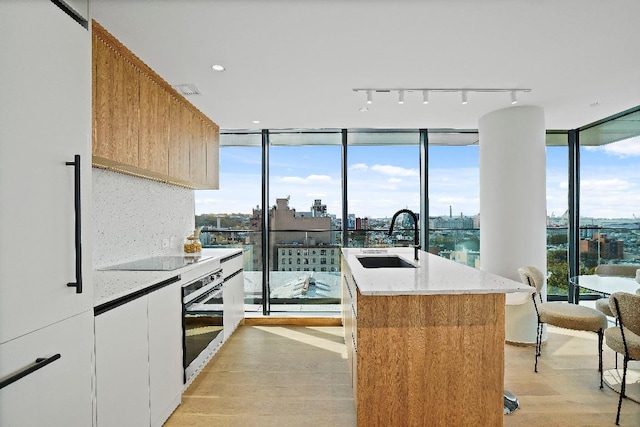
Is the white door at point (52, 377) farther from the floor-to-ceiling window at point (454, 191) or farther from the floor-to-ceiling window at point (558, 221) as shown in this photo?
the floor-to-ceiling window at point (558, 221)

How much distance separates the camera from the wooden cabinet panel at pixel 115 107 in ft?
7.25

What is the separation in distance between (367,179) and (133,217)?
3012 millimetres

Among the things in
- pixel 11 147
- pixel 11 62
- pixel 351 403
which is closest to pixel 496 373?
pixel 351 403

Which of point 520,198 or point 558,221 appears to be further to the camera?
point 558,221

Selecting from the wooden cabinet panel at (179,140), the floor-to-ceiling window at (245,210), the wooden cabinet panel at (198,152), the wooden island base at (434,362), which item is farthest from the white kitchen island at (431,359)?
the floor-to-ceiling window at (245,210)

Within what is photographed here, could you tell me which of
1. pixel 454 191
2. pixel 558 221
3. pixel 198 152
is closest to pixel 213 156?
pixel 198 152

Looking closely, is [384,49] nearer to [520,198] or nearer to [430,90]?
[430,90]

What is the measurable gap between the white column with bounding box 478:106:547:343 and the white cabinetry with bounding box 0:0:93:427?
3929 mm

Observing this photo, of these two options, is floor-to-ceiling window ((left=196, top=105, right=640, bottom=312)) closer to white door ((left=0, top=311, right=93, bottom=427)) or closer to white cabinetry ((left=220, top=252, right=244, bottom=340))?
white cabinetry ((left=220, top=252, right=244, bottom=340))

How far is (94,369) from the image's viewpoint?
5.45ft

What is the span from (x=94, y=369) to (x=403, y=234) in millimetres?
4117

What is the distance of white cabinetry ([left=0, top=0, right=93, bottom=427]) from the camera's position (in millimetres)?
1209

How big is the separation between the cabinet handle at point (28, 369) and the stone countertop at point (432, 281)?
1.39m

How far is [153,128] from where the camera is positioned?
2.92m
